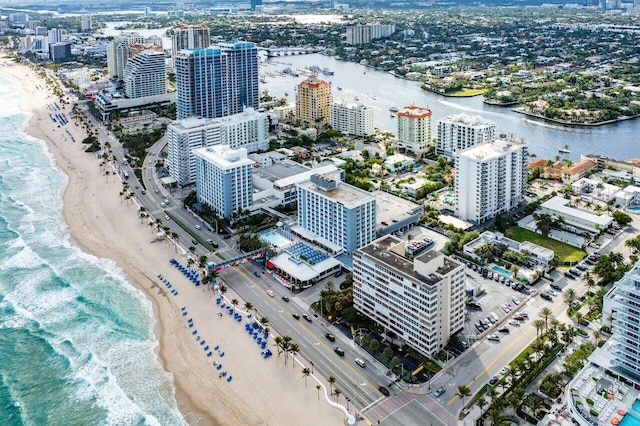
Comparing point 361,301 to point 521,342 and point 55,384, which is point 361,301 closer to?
point 521,342

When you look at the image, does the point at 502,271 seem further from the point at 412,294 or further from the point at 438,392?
the point at 438,392

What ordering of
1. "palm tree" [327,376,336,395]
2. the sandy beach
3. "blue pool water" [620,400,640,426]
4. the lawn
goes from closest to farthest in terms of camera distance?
"blue pool water" [620,400,640,426]
the sandy beach
"palm tree" [327,376,336,395]
the lawn

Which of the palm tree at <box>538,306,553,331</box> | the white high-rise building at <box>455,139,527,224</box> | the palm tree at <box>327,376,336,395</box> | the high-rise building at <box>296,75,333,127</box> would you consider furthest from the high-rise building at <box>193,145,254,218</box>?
the high-rise building at <box>296,75,333,127</box>

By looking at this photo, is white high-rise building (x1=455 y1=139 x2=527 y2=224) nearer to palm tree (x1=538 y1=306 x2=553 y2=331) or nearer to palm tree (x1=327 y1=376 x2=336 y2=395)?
palm tree (x1=538 y1=306 x2=553 y2=331)

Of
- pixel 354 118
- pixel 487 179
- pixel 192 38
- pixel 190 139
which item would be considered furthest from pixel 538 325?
pixel 192 38

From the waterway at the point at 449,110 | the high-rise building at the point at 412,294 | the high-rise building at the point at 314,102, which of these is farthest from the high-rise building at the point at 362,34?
the high-rise building at the point at 412,294
